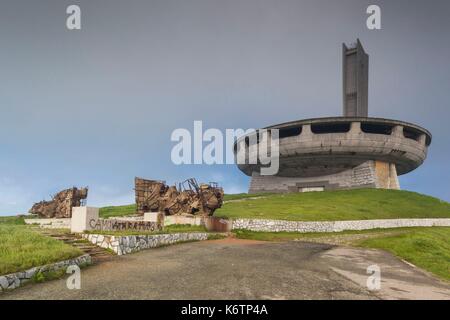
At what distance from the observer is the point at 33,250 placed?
37.9ft

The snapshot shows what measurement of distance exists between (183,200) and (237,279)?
59.8 ft

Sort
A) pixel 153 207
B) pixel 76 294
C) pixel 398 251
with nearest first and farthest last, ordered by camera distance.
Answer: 1. pixel 76 294
2. pixel 398 251
3. pixel 153 207

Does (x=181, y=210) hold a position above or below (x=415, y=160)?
below

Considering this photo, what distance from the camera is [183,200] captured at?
27.8 meters

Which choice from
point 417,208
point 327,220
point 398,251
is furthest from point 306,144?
point 398,251

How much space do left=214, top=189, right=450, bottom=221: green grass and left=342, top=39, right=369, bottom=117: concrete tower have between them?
24.2 metres

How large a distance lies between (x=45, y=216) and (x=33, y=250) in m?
31.7

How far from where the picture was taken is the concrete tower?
2704 inches

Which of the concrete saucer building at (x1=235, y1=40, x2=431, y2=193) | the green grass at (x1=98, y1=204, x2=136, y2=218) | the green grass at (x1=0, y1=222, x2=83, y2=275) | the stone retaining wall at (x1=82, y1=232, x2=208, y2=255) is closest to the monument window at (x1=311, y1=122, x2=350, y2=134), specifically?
the concrete saucer building at (x1=235, y1=40, x2=431, y2=193)

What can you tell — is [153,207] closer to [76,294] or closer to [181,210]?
[181,210]

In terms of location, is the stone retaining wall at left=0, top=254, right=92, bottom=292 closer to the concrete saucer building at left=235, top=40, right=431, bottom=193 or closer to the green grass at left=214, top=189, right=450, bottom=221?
the green grass at left=214, top=189, right=450, bottom=221

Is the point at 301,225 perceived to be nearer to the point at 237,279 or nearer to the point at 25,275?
the point at 237,279
